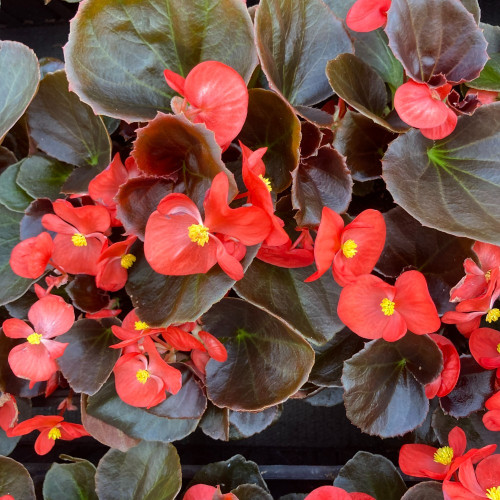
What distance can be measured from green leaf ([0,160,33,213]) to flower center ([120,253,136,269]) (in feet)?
0.74

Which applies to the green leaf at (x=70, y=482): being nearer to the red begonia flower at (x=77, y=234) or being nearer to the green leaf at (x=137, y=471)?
the green leaf at (x=137, y=471)

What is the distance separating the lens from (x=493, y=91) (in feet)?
2.34

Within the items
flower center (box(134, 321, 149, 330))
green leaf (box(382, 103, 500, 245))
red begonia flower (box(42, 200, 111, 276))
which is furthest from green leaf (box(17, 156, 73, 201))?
green leaf (box(382, 103, 500, 245))

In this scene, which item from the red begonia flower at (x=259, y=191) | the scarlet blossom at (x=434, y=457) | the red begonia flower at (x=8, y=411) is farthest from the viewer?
the red begonia flower at (x=8, y=411)

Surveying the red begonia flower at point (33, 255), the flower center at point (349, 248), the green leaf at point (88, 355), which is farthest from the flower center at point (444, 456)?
the red begonia flower at point (33, 255)

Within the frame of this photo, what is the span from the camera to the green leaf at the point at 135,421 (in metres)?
0.74

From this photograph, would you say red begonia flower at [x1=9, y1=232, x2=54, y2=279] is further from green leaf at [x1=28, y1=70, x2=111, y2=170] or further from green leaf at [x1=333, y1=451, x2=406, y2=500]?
green leaf at [x1=333, y1=451, x2=406, y2=500]

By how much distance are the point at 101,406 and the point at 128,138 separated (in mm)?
371

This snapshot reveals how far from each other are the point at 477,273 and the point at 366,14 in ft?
1.04

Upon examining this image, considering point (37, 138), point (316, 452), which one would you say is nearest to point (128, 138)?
point (37, 138)

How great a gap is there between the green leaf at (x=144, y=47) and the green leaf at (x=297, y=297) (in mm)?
224

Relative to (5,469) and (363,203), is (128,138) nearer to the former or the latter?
(363,203)

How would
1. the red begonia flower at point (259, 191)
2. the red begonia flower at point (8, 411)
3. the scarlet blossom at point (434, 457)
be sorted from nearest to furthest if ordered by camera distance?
1. the red begonia flower at point (259, 191)
2. the scarlet blossom at point (434, 457)
3. the red begonia flower at point (8, 411)

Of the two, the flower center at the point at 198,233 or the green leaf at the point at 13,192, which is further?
the green leaf at the point at 13,192
